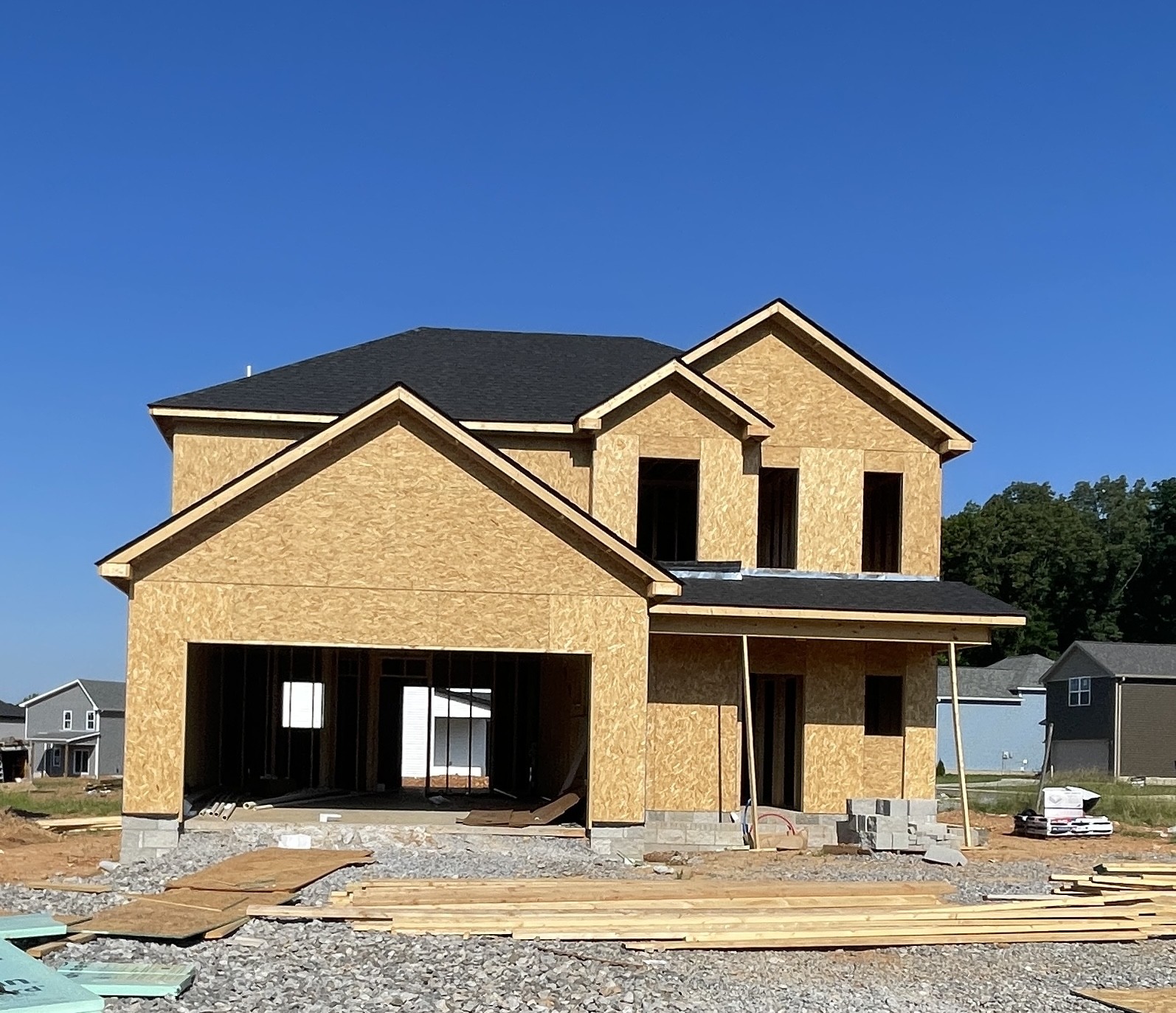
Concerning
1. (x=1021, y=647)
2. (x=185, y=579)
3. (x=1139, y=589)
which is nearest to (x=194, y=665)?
(x=185, y=579)

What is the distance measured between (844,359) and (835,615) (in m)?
4.99

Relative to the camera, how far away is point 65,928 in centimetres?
1124

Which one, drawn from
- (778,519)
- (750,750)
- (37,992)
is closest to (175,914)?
(37,992)

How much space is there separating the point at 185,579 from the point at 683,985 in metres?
9.51

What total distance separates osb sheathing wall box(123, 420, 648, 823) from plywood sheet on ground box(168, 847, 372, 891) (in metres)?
1.73

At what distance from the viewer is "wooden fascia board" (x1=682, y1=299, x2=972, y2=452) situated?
880 inches

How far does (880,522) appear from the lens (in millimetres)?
24234

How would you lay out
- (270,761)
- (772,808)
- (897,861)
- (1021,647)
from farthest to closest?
(1021,647)
(270,761)
(772,808)
(897,861)

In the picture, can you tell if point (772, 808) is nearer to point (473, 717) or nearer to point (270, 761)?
point (270, 761)

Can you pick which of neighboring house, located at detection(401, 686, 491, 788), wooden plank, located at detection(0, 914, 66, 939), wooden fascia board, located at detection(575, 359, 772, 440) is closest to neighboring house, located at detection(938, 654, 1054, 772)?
neighboring house, located at detection(401, 686, 491, 788)

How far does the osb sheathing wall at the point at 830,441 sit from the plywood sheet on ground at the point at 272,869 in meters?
9.83

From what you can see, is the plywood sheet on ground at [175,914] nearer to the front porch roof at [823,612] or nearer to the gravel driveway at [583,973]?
the gravel driveway at [583,973]

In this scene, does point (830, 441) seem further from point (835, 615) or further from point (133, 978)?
point (133, 978)

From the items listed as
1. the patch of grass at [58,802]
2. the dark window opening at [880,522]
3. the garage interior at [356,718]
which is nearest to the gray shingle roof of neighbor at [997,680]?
the dark window opening at [880,522]
